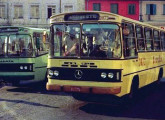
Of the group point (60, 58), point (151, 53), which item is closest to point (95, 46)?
point (60, 58)

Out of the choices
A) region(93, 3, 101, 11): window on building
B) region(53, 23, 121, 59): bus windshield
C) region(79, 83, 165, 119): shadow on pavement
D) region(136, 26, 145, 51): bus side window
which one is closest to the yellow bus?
region(53, 23, 121, 59): bus windshield

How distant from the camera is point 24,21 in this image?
39.7 m

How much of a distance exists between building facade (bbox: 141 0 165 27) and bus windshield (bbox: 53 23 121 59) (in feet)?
108

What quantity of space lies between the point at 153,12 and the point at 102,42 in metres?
33.5

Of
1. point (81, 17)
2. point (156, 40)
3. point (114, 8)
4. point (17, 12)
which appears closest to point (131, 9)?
point (114, 8)

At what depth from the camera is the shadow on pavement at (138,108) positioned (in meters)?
8.01

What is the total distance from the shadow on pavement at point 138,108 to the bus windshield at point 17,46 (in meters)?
4.24

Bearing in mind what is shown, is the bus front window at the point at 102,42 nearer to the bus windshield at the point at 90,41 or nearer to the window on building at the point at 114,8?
the bus windshield at the point at 90,41

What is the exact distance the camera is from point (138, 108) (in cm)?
879

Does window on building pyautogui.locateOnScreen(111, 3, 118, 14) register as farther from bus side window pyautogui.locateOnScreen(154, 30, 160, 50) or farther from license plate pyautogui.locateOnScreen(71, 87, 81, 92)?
license plate pyautogui.locateOnScreen(71, 87, 81, 92)

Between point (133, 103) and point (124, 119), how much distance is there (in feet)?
7.19

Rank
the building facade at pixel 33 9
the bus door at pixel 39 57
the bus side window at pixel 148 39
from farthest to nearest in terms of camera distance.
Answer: the building facade at pixel 33 9 → the bus door at pixel 39 57 → the bus side window at pixel 148 39

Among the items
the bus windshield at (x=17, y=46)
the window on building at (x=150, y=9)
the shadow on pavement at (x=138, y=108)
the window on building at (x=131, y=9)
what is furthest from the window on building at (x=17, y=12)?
the shadow on pavement at (x=138, y=108)

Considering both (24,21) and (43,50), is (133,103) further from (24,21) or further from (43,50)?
(24,21)
